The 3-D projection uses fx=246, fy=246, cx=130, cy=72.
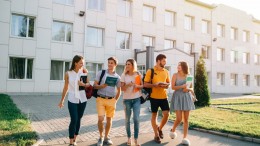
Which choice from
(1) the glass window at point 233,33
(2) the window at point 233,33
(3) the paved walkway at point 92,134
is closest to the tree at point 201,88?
(3) the paved walkway at point 92,134

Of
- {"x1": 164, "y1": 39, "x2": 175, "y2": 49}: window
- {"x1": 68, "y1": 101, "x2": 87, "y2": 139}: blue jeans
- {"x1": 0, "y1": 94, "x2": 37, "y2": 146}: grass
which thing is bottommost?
{"x1": 0, "y1": 94, "x2": 37, "y2": 146}: grass

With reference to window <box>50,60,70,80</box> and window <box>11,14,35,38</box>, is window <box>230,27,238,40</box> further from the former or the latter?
window <box>11,14,35,38</box>

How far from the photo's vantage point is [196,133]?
7.48m

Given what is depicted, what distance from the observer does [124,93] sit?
5867 millimetres

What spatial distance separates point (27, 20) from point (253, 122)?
52.6ft

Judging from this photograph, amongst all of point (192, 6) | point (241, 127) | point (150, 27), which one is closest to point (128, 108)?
point (241, 127)

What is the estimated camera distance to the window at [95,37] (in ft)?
67.7

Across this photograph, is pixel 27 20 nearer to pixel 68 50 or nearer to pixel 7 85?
pixel 68 50

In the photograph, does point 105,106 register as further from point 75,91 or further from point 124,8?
point 124,8

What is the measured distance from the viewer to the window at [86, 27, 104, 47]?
67.7 feet

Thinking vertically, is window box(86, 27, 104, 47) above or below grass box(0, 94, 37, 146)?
above

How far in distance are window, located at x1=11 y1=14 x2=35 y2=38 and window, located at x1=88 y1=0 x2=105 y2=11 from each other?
4940mm

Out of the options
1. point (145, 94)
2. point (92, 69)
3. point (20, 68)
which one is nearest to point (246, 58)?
point (92, 69)

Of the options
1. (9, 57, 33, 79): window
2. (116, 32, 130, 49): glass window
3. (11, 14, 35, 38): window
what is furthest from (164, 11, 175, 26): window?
(9, 57, 33, 79): window
